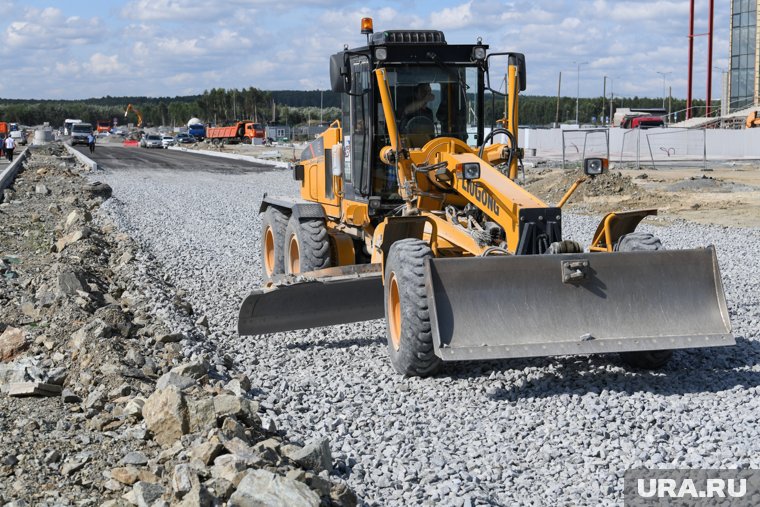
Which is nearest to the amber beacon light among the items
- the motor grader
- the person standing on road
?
the motor grader

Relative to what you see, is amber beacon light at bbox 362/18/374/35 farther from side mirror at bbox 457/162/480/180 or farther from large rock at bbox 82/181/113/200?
large rock at bbox 82/181/113/200

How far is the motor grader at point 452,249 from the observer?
7516 millimetres

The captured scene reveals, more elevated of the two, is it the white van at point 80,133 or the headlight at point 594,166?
the white van at point 80,133

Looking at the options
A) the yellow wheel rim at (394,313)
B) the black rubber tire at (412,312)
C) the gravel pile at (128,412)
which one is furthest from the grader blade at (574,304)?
the gravel pile at (128,412)

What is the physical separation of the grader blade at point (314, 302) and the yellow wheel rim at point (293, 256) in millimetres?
1939

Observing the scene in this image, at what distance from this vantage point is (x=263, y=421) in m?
6.75

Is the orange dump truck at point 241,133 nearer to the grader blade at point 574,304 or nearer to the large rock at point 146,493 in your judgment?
the grader blade at point 574,304

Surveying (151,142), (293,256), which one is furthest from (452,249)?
(151,142)

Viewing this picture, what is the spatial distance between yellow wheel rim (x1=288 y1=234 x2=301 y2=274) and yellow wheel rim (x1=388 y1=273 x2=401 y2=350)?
3.06 metres

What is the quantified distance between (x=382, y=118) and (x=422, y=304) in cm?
292

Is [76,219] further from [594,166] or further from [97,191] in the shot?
[594,166]

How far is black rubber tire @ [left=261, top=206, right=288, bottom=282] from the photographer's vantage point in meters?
12.1

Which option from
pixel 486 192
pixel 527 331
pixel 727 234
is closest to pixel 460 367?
pixel 527 331

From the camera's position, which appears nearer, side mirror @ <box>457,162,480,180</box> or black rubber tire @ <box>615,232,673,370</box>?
black rubber tire @ <box>615,232,673,370</box>
